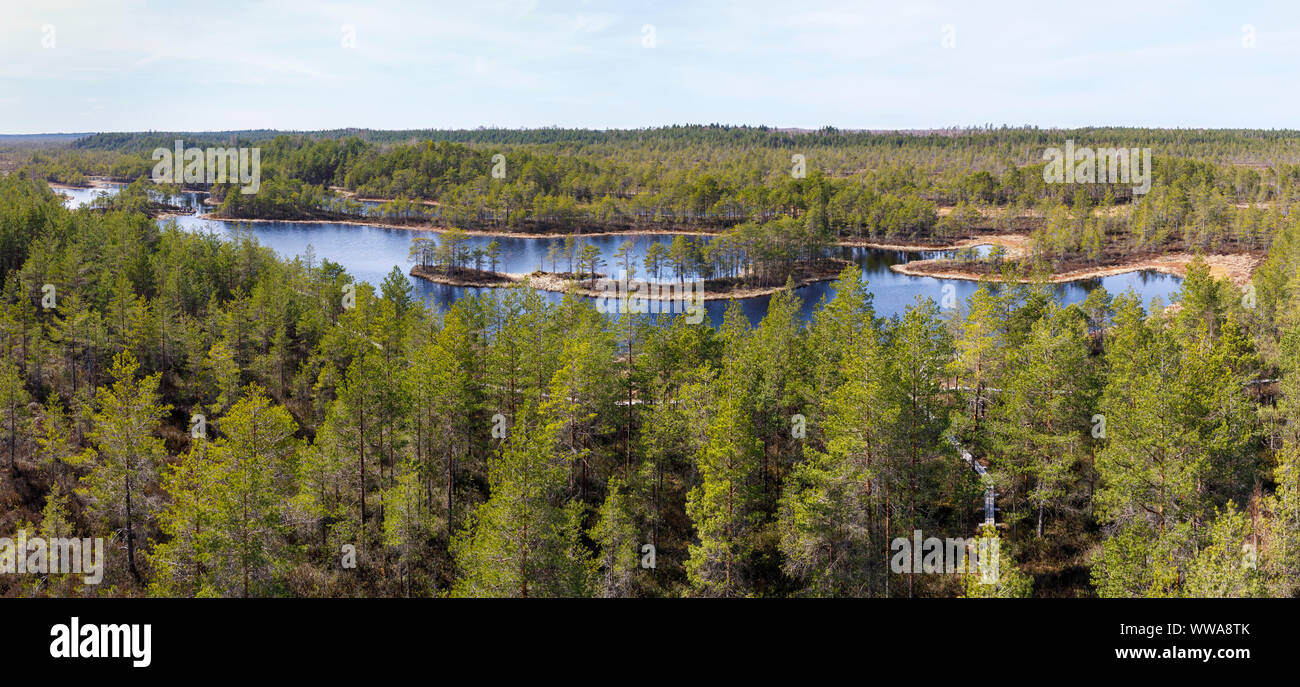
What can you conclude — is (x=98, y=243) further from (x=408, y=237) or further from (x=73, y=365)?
(x=408, y=237)

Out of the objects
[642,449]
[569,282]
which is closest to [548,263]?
[569,282]

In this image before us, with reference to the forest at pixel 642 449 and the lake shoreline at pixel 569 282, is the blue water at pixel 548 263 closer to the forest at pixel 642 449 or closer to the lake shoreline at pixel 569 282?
the lake shoreline at pixel 569 282

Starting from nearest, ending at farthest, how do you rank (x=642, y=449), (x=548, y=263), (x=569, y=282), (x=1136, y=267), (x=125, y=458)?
(x=125, y=458)
(x=642, y=449)
(x=569, y=282)
(x=1136, y=267)
(x=548, y=263)

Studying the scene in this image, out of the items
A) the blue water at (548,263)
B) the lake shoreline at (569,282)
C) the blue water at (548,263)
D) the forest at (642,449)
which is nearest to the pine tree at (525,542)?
the forest at (642,449)

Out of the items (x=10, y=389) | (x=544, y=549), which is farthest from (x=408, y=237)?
(x=544, y=549)

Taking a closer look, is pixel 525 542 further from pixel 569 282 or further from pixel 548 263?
pixel 548 263
